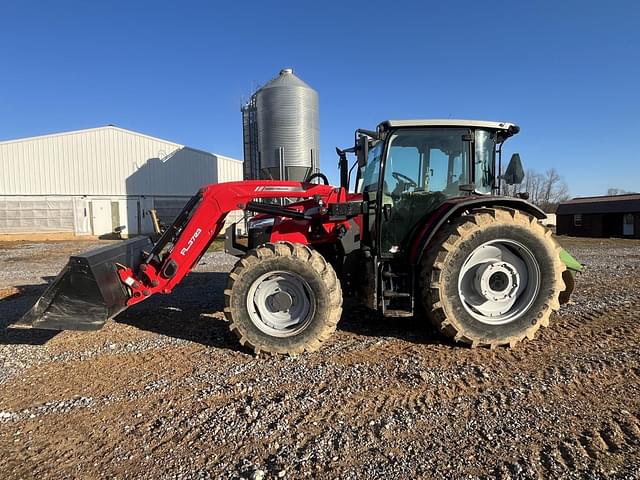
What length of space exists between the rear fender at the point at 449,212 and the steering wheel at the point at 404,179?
0.41 metres

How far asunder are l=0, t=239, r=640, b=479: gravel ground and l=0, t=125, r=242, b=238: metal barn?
2096cm

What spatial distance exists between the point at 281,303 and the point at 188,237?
52.2 inches

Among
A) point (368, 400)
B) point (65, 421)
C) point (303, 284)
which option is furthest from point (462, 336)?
point (65, 421)

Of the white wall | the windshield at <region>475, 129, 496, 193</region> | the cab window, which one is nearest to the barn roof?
the white wall

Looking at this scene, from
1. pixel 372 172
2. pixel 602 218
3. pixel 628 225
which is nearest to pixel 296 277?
pixel 372 172

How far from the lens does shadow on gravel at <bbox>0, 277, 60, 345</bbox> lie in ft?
15.7

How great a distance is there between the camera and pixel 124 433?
2863 mm

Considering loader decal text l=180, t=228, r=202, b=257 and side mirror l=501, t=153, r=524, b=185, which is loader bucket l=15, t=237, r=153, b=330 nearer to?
loader decal text l=180, t=228, r=202, b=257

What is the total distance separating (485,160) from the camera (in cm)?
476

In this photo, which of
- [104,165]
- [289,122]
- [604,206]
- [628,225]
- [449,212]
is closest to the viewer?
[449,212]

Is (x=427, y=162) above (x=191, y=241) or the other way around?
above

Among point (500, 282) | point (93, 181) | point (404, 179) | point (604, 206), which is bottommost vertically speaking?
point (500, 282)

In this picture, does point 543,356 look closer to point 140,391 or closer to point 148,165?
point 140,391

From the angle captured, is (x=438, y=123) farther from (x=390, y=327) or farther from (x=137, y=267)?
(x=137, y=267)
